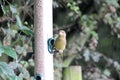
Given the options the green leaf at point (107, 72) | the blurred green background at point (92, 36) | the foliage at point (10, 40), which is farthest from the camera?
the green leaf at point (107, 72)

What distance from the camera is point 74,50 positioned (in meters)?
3.02

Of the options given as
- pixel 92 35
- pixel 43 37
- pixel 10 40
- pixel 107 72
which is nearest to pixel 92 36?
pixel 92 35

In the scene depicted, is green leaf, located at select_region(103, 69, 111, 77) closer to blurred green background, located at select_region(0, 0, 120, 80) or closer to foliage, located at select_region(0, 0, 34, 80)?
blurred green background, located at select_region(0, 0, 120, 80)

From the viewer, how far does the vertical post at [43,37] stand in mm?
1485

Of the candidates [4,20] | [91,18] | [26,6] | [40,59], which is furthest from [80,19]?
[40,59]

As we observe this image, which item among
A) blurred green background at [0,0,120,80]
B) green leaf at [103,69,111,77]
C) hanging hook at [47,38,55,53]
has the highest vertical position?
blurred green background at [0,0,120,80]

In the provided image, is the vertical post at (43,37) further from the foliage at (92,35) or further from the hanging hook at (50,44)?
the foliage at (92,35)

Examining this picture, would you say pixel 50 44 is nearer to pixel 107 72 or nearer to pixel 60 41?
pixel 60 41

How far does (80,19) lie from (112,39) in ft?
1.41

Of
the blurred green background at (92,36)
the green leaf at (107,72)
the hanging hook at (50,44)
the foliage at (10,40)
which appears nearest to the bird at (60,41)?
the hanging hook at (50,44)

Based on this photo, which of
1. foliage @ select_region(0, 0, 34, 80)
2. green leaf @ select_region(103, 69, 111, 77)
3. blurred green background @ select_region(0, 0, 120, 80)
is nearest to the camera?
foliage @ select_region(0, 0, 34, 80)

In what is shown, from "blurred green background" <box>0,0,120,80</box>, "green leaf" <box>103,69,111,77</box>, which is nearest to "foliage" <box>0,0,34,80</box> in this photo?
"blurred green background" <box>0,0,120,80</box>

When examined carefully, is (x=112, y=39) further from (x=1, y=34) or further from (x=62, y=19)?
(x=1, y=34)

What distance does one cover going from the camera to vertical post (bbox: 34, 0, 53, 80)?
1485 mm
